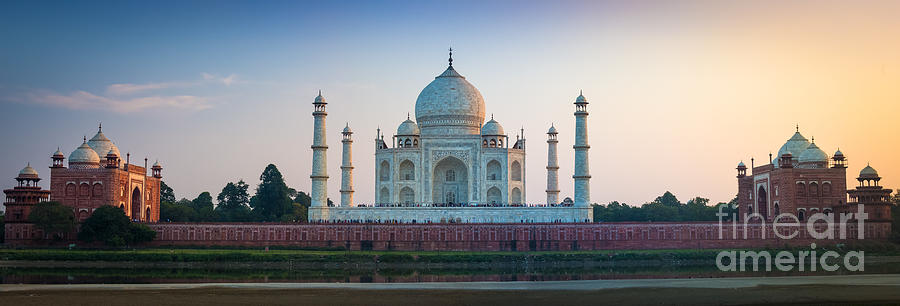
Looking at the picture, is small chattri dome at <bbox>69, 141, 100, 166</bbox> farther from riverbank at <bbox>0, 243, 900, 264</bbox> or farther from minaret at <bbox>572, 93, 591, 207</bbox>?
minaret at <bbox>572, 93, 591, 207</bbox>

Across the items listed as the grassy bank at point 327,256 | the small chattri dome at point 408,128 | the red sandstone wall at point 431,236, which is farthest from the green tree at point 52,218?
the small chattri dome at point 408,128

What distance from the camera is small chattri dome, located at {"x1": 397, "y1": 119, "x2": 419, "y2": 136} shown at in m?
69.9

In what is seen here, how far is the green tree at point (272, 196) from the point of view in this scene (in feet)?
246

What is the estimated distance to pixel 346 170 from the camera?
229 ft

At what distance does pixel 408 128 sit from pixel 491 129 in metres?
5.53

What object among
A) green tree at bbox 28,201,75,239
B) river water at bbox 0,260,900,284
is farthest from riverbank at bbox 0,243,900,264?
green tree at bbox 28,201,75,239

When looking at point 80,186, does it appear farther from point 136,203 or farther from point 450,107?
point 450,107

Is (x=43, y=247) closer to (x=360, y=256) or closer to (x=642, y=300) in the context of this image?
(x=360, y=256)

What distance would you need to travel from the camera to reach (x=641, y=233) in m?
58.6

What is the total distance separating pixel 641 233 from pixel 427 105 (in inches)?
748

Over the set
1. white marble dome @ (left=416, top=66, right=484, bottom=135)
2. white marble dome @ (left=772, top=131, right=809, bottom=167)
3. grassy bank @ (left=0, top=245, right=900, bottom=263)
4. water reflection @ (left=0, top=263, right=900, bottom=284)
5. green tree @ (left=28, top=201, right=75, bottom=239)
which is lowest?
water reflection @ (left=0, top=263, right=900, bottom=284)

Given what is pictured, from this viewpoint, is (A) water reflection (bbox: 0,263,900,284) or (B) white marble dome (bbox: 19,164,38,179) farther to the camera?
(B) white marble dome (bbox: 19,164,38,179)

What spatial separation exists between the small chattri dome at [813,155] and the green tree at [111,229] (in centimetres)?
4016

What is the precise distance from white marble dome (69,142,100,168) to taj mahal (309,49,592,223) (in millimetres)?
13380
